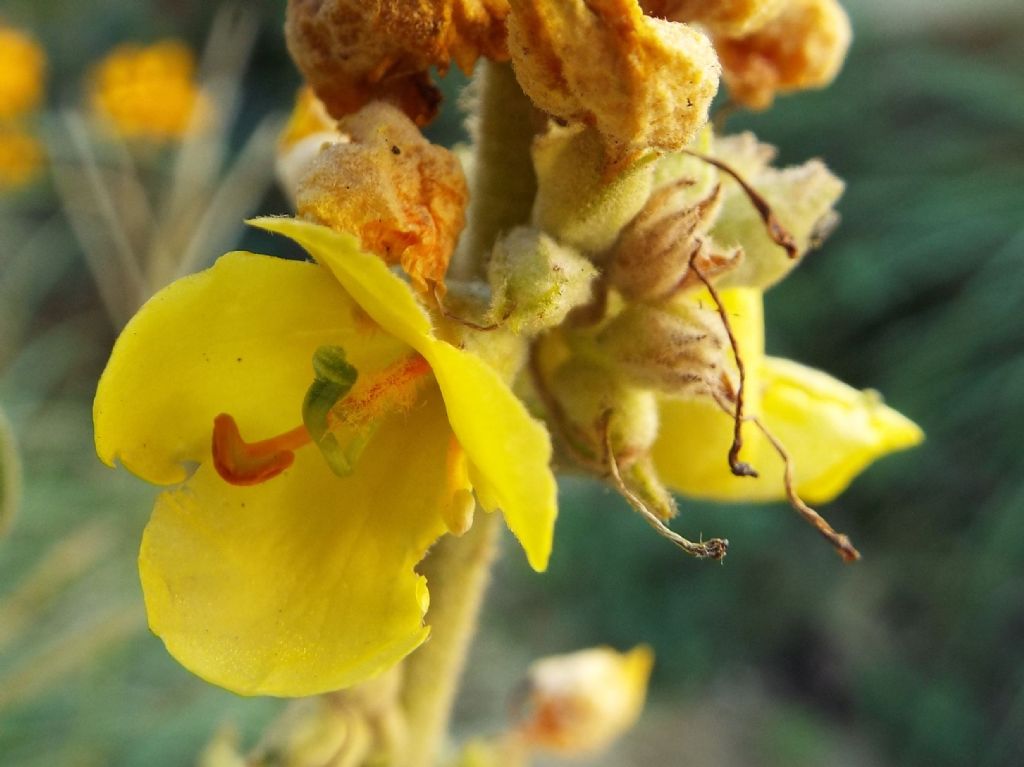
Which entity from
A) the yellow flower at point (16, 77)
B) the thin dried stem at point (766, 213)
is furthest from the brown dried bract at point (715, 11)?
the yellow flower at point (16, 77)

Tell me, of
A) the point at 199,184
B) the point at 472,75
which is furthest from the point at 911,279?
the point at 472,75

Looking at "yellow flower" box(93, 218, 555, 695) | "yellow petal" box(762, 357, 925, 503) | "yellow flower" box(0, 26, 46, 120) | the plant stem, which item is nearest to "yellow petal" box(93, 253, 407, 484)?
"yellow flower" box(93, 218, 555, 695)

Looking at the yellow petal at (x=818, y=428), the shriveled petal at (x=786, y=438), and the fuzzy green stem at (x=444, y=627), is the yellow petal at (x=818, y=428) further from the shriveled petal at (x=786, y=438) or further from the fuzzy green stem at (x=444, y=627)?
the fuzzy green stem at (x=444, y=627)

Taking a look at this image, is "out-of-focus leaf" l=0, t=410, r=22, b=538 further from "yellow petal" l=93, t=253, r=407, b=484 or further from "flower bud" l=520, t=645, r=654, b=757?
"flower bud" l=520, t=645, r=654, b=757

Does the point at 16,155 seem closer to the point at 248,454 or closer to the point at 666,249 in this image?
the point at 248,454

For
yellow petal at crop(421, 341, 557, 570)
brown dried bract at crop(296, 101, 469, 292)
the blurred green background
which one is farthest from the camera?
the blurred green background
